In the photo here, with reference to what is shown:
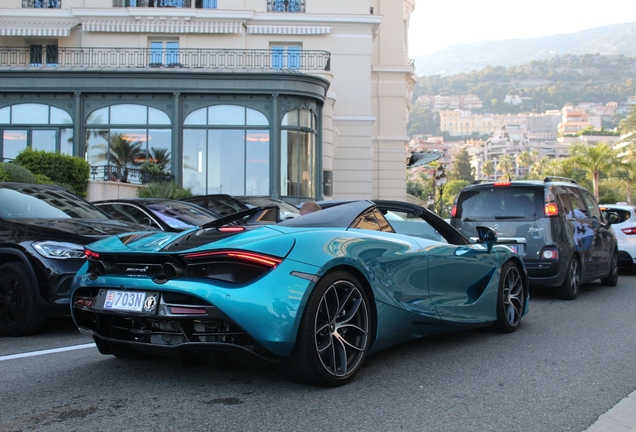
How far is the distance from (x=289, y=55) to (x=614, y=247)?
66.2ft

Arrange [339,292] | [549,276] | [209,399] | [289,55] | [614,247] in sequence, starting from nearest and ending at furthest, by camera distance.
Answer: [209,399], [339,292], [549,276], [614,247], [289,55]

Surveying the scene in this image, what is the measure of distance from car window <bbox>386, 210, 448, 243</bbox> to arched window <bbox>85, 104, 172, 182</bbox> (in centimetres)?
2019

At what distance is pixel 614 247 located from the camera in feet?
39.9

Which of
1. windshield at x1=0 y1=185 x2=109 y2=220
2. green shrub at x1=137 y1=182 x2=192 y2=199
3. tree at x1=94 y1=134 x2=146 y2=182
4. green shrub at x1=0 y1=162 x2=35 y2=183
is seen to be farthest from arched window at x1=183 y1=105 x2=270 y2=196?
windshield at x1=0 y1=185 x2=109 y2=220

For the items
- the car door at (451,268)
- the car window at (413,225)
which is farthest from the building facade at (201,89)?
the car door at (451,268)

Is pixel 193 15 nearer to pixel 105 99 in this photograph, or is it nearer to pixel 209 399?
pixel 105 99

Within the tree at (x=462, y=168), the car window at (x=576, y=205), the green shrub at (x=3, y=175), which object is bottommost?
the car window at (x=576, y=205)

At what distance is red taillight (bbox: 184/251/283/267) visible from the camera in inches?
167

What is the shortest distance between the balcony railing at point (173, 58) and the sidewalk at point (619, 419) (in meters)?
25.0

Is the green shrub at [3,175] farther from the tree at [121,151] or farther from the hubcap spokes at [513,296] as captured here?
the hubcap spokes at [513,296]

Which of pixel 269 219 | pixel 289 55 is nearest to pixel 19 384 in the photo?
pixel 269 219

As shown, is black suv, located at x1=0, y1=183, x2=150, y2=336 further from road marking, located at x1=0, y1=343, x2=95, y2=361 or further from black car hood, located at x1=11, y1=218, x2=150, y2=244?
road marking, located at x1=0, y1=343, x2=95, y2=361

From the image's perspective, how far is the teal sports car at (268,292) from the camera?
4230mm

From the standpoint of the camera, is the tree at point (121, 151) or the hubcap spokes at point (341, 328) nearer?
the hubcap spokes at point (341, 328)
